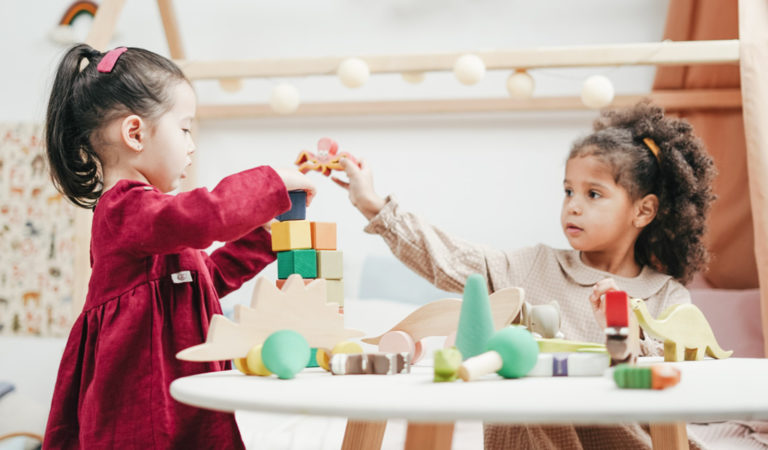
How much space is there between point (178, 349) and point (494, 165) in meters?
1.31

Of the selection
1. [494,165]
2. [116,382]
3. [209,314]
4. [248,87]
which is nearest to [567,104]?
[494,165]

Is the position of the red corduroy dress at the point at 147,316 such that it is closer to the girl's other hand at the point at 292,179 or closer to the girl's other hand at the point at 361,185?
the girl's other hand at the point at 292,179

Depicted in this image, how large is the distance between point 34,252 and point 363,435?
1.58 m

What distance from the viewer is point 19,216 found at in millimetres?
2152

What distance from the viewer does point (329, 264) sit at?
0.86 m

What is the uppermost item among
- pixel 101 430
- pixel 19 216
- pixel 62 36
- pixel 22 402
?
pixel 62 36

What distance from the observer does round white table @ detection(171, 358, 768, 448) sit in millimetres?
447

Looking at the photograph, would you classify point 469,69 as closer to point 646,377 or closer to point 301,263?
point 301,263

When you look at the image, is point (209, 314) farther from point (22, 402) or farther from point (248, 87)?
point (248, 87)

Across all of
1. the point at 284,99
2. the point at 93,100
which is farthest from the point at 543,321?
the point at 284,99

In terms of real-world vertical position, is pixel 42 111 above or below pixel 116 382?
above

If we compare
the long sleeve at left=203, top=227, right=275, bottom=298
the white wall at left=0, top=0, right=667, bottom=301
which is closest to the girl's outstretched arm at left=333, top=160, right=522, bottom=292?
the long sleeve at left=203, top=227, right=275, bottom=298

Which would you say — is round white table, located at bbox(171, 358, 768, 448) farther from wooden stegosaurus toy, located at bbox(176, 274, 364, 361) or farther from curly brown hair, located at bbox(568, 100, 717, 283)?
curly brown hair, located at bbox(568, 100, 717, 283)

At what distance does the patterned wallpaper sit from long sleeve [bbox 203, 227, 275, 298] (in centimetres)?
128
